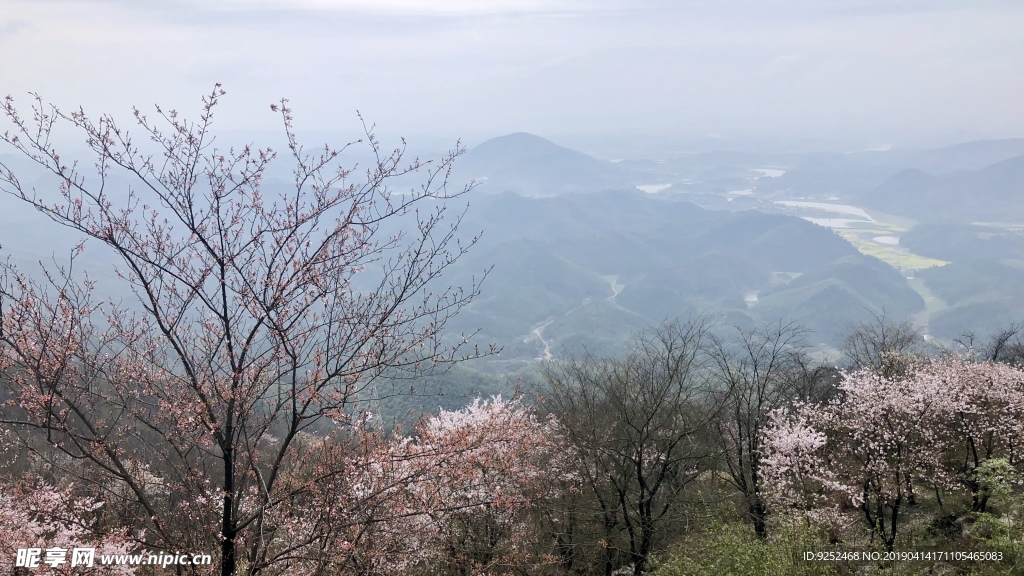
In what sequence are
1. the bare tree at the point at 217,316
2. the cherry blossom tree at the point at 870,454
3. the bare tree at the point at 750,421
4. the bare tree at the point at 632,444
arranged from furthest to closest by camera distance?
the bare tree at the point at 750,421, the bare tree at the point at 632,444, the cherry blossom tree at the point at 870,454, the bare tree at the point at 217,316

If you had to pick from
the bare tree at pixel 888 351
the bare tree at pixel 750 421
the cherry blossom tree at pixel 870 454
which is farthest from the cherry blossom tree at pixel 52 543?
the bare tree at pixel 888 351

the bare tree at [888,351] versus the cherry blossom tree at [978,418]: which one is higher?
the bare tree at [888,351]

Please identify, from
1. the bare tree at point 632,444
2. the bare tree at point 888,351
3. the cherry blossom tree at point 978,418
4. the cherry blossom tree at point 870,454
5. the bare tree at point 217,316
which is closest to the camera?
the bare tree at point 217,316

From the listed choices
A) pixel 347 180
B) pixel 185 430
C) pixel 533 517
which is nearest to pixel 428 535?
pixel 533 517

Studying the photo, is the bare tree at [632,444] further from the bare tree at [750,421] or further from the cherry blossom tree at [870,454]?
the cherry blossom tree at [870,454]

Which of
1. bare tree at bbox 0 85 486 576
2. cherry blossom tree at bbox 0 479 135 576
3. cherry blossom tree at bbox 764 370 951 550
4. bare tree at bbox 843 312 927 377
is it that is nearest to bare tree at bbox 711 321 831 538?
cherry blossom tree at bbox 764 370 951 550

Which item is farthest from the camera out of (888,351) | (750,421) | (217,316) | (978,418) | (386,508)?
(888,351)

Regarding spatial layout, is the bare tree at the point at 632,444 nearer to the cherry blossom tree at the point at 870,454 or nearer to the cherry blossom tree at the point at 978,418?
the cherry blossom tree at the point at 870,454

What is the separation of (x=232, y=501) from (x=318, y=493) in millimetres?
812

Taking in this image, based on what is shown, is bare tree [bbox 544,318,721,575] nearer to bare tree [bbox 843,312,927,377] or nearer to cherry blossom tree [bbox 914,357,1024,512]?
cherry blossom tree [bbox 914,357,1024,512]

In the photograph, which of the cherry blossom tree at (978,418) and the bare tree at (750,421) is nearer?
the cherry blossom tree at (978,418)

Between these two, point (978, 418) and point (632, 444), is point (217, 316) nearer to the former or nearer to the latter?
point (632, 444)

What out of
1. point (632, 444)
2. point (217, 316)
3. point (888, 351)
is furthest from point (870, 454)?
point (888, 351)

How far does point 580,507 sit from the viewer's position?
1540cm
